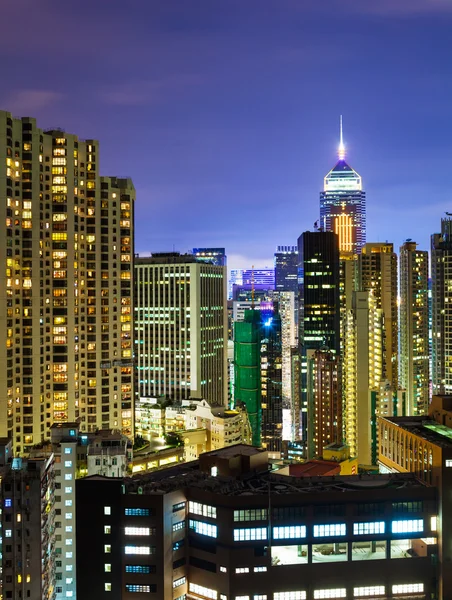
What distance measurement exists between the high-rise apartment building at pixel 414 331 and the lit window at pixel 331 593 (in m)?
86.5

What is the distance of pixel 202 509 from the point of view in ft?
102

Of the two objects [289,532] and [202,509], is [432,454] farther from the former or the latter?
[202,509]

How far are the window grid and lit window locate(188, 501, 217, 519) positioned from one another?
0.36 metres

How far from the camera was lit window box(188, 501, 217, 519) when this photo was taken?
30703 millimetres

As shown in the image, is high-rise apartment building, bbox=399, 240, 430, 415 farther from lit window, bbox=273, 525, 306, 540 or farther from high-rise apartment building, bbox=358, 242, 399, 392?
lit window, bbox=273, 525, 306, 540

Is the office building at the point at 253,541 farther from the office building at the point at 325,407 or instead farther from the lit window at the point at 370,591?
the office building at the point at 325,407

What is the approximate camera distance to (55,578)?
4388cm

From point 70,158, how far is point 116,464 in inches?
1013

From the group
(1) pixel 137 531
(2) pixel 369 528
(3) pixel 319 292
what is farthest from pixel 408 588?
(3) pixel 319 292

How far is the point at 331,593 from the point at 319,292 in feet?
302

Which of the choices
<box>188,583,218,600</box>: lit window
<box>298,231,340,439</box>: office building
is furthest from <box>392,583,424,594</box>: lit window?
<box>298,231,340,439</box>: office building

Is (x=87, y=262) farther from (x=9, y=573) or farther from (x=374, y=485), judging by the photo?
(x=374, y=485)

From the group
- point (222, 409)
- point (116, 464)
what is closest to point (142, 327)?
point (222, 409)

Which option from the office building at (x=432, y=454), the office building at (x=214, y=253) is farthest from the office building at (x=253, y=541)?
the office building at (x=214, y=253)
